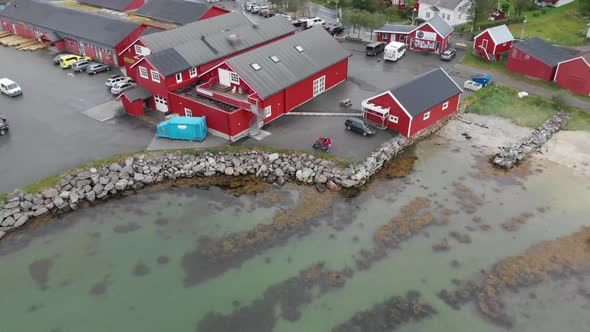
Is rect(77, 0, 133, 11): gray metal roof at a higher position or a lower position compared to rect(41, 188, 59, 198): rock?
higher

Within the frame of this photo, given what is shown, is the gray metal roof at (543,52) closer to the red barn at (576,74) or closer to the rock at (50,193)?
the red barn at (576,74)

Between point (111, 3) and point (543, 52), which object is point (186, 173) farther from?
point (111, 3)

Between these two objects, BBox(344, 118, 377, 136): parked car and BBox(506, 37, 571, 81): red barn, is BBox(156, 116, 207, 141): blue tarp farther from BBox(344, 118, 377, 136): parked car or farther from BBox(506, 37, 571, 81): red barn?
BBox(506, 37, 571, 81): red barn

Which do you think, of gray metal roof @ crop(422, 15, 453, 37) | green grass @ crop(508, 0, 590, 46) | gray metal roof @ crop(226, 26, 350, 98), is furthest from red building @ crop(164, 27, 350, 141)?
green grass @ crop(508, 0, 590, 46)

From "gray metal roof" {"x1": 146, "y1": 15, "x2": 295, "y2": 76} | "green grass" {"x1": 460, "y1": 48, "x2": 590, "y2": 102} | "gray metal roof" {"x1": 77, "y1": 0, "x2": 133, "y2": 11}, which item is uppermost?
"gray metal roof" {"x1": 146, "y1": 15, "x2": 295, "y2": 76}

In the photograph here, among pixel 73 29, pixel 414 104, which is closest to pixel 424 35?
pixel 414 104

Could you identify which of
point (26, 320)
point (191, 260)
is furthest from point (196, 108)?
point (26, 320)

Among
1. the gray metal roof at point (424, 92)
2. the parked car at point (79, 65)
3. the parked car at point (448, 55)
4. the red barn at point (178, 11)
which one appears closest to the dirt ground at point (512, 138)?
the gray metal roof at point (424, 92)
